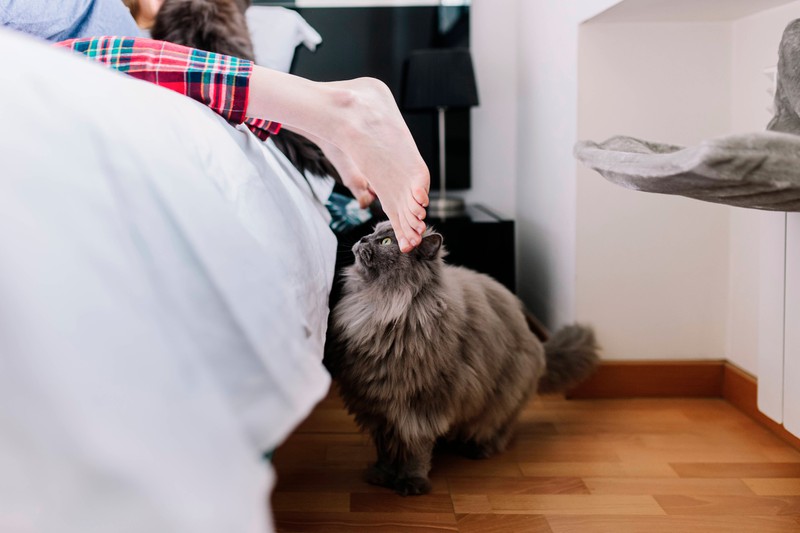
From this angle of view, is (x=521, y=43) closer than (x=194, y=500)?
No

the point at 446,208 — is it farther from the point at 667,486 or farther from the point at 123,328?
the point at 123,328

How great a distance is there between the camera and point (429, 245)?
1.35 m

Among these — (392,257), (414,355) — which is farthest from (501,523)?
(392,257)

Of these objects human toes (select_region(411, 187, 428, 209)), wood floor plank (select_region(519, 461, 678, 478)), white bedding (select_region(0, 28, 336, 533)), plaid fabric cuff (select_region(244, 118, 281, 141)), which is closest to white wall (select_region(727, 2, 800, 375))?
wood floor plank (select_region(519, 461, 678, 478))

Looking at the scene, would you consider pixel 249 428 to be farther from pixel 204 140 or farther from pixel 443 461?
pixel 443 461

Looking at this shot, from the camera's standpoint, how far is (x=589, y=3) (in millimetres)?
1850

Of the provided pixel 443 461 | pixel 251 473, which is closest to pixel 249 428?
pixel 251 473

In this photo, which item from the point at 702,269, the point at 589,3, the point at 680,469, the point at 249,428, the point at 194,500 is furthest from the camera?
the point at 702,269

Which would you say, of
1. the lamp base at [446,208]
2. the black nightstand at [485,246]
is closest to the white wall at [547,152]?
the black nightstand at [485,246]

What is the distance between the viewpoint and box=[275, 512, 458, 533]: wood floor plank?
1.29 metres

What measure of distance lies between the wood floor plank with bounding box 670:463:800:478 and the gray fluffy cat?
0.38m

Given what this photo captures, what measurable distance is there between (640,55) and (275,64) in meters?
1.08

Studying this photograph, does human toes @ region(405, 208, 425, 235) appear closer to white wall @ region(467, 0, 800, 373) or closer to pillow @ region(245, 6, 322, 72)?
white wall @ region(467, 0, 800, 373)

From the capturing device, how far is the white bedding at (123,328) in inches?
19.9
